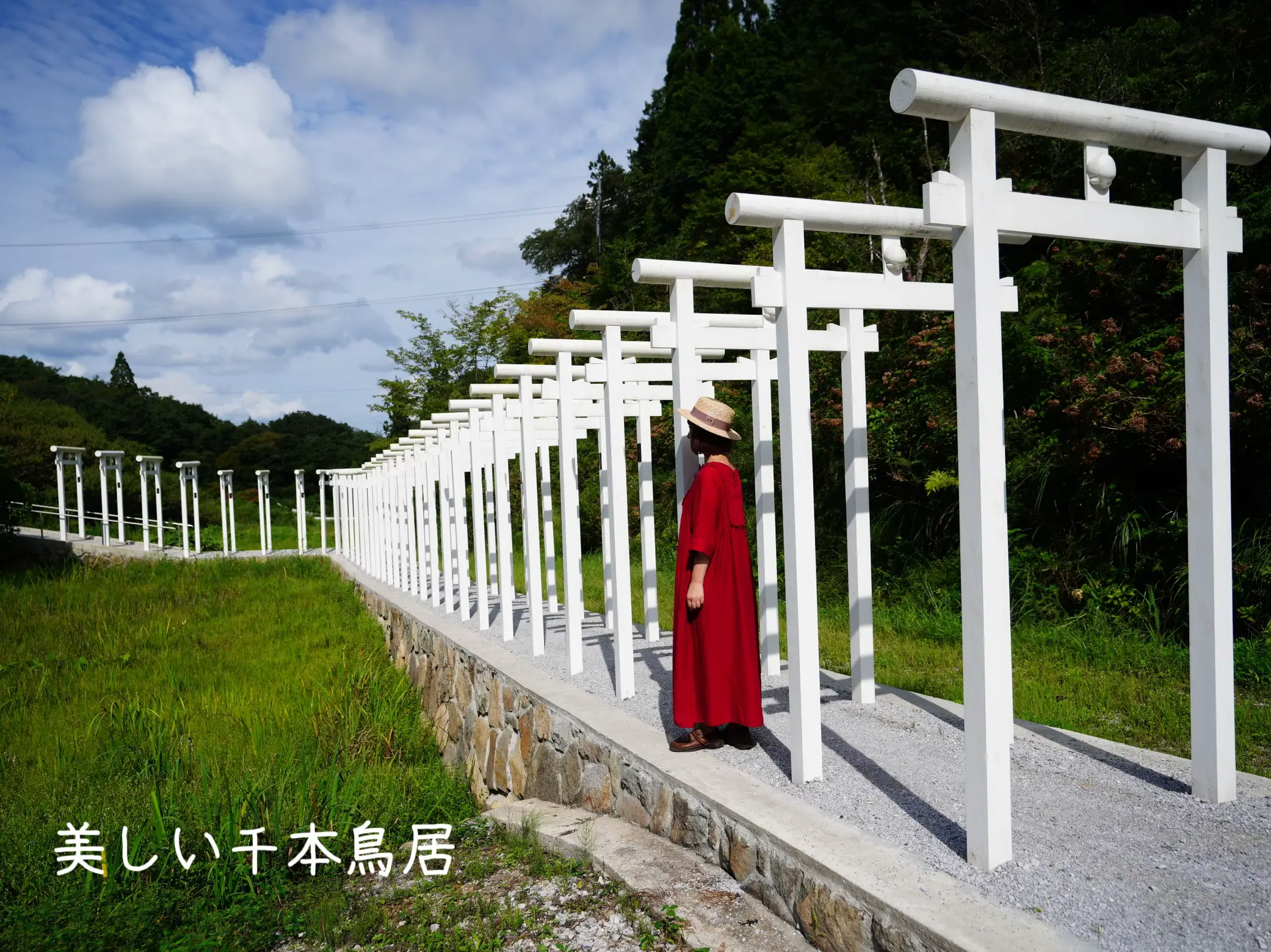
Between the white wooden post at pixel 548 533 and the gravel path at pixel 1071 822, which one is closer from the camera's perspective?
the gravel path at pixel 1071 822

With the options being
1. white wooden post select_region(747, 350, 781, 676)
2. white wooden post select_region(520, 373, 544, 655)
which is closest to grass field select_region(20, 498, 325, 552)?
white wooden post select_region(520, 373, 544, 655)

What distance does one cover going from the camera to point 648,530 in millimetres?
7496

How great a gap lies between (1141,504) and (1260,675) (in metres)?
2.60

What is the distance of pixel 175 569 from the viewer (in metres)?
18.9

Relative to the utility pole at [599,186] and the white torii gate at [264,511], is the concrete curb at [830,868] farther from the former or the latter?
the utility pole at [599,186]

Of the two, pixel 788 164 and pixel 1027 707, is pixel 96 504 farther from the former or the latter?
pixel 1027 707

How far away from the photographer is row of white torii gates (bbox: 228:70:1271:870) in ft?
9.86

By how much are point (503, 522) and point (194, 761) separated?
3409 millimetres

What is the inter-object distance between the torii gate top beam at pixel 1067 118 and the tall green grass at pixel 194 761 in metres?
4.05

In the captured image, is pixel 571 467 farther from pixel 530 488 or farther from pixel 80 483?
pixel 80 483

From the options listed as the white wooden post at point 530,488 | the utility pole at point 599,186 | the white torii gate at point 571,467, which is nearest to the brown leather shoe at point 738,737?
the white torii gate at point 571,467

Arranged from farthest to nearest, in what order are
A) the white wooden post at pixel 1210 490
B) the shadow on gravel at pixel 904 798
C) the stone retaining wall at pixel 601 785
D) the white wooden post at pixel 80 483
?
the white wooden post at pixel 80 483 → the white wooden post at pixel 1210 490 → the shadow on gravel at pixel 904 798 → the stone retaining wall at pixel 601 785

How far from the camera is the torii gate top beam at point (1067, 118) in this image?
9.82ft

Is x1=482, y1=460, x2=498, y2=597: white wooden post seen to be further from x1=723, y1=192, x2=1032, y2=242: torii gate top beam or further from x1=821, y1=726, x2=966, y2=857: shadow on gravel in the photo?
x1=723, y1=192, x2=1032, y2=242: torii gate top beam
